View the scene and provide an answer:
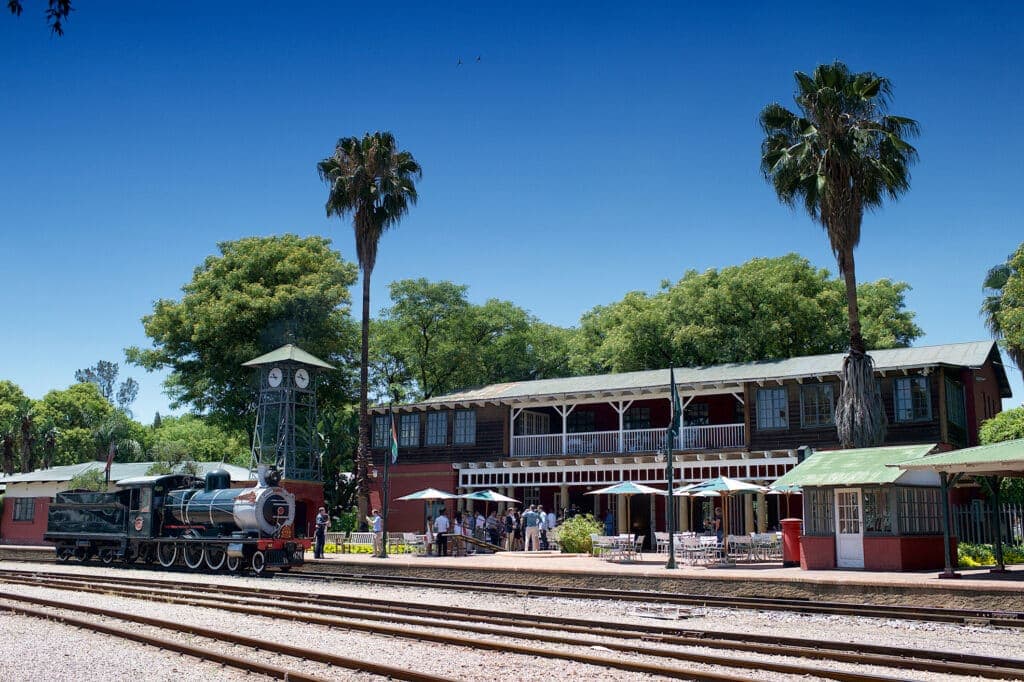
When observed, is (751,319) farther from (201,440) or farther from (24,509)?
(201,440)

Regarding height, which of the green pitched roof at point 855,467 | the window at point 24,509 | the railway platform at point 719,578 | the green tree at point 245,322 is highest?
the green tree at point 245,322

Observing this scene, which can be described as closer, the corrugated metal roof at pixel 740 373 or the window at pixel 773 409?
the corrugated metal roof at pixel 740 373

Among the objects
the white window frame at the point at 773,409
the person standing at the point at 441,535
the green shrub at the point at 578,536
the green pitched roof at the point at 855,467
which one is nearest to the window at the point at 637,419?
the white window frame at the point at 773,409

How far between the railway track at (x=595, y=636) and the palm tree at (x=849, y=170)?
15.6 m

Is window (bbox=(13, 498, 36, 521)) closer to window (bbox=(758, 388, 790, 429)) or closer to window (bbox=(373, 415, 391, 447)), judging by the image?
window (bbox=(373, 415, 391, 447))

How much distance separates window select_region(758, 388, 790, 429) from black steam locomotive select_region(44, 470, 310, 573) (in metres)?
15.1

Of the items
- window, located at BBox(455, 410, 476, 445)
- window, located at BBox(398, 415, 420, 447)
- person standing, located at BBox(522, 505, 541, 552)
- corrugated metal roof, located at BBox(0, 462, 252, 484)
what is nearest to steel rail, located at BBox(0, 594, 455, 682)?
person standing, located at BBox(522, 505, 541, 552)

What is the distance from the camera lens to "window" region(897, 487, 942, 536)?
66.4ft

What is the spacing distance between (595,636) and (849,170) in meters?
19.0

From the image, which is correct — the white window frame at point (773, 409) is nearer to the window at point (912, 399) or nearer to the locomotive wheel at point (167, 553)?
the window at point (912, 399)

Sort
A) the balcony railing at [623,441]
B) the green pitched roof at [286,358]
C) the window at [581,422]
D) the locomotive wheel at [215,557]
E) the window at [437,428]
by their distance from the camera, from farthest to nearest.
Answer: the window at [437,428] → the window at [581,422] → the green pitched roof at [286,358] → the balcony railing at [623,441] → the locomotive wheel at [215,557]

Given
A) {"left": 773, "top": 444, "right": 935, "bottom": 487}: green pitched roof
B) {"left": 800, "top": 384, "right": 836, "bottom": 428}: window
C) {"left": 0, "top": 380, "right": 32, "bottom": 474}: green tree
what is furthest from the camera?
{"left": 0, "top": 380, "right": 32, "bottom": 474}: green tree

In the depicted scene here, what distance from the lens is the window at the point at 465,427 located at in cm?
3669

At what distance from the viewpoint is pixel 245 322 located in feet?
144
